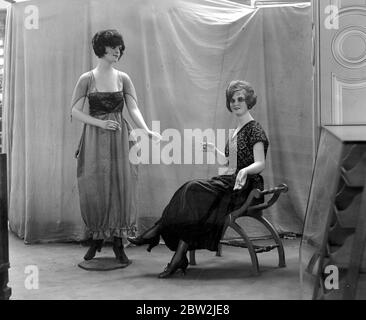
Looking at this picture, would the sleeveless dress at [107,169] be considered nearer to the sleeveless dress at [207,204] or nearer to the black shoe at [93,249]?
the black shoe at [93,249]

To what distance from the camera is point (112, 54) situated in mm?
2324

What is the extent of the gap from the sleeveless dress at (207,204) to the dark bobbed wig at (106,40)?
598 mm

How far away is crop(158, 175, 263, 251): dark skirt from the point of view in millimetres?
2291

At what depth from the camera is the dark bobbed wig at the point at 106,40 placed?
2.30 metres

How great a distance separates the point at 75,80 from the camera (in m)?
2.32

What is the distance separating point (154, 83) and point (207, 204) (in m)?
0.53

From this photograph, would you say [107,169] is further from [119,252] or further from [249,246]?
[249,246]

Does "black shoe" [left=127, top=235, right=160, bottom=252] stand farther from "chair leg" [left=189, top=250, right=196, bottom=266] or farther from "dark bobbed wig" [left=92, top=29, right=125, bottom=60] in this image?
"dark bobbed wig" [left=92, top=29, right=125, bottom=60]

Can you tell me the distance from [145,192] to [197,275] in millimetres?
408

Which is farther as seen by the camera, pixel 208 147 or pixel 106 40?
pixel 106 40

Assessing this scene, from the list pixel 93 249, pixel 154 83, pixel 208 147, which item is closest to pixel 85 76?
pixel 154 83

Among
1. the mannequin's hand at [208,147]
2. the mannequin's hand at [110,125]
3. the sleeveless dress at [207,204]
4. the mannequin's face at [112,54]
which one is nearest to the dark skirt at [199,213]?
the sleeveless dress at [207,204]

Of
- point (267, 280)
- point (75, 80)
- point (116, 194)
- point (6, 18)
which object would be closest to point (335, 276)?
point (267, 280)
